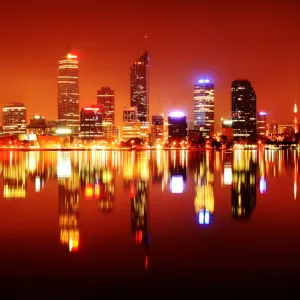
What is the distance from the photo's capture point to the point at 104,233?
13.2 m

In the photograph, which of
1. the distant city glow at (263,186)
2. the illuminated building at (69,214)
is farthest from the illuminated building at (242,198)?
the illuminated building at (69,214)

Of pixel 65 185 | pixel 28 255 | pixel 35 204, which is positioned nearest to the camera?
pixel 28 255

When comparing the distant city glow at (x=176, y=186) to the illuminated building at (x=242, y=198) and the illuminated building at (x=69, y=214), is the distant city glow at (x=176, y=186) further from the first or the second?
the illuminated building at (x=69, y=214)

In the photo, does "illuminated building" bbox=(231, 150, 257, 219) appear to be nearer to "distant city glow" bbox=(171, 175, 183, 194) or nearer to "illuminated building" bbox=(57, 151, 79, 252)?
"distant city glow" bbox=(171, 175, 183, 194)

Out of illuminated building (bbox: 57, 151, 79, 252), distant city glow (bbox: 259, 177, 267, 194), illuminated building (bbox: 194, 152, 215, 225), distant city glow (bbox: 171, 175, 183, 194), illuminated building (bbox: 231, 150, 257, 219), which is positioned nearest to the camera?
illuminated building (bbox: 57, 151, 79, 252)

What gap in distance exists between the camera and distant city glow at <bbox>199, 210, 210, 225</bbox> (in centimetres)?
1519

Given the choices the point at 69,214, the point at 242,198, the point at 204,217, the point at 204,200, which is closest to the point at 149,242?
the point at 204,217

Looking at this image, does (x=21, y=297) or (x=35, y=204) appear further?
(x=35, y=204)

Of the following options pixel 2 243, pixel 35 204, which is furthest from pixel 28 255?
pixel 35 204

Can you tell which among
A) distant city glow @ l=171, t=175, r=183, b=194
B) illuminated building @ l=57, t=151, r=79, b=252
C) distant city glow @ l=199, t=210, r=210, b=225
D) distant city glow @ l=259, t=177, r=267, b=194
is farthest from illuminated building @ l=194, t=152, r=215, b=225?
illuminated building @ l=57, t=151, r=79, b=252

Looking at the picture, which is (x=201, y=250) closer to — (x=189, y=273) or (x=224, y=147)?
(x=189, y=273)

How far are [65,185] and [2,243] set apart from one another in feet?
46.5

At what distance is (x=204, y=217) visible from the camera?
1599 centimetres

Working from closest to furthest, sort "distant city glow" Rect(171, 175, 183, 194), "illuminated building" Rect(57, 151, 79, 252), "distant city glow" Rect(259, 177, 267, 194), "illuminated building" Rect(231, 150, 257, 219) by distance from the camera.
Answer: "illuminated building" Rect(57, 151, 79, 252), "illuminated building" Rect(231, 150, 257, 219), "distant city glow" Rect(259, 177, 267, 194), "distant city glow" Rect(171, 175, 183, 194)
